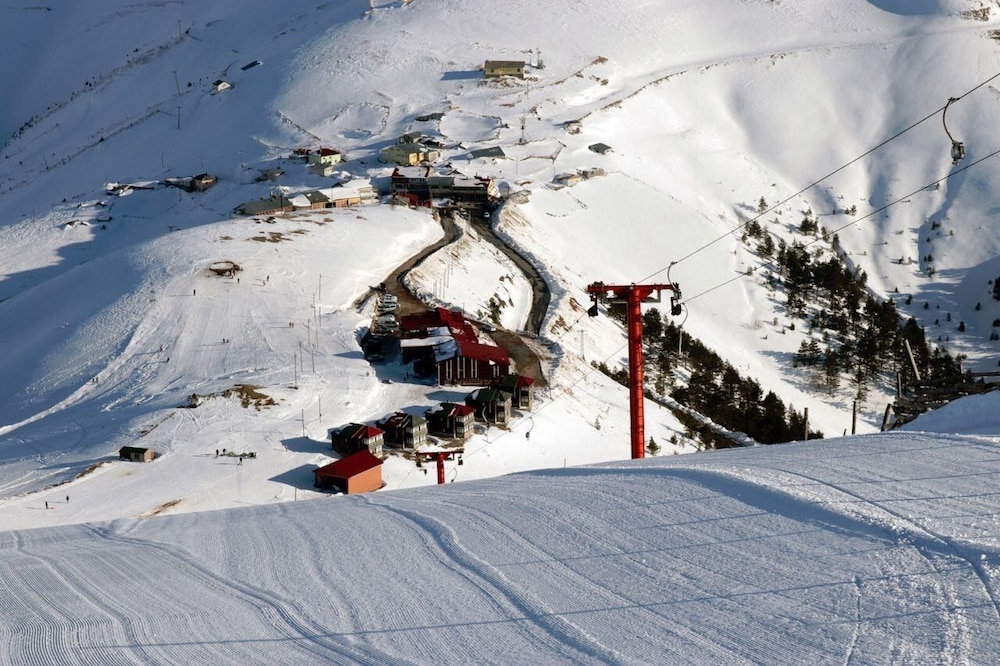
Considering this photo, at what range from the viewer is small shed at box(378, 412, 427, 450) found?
79.2 feet

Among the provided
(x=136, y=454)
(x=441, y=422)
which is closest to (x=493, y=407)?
(x=441, y=422)

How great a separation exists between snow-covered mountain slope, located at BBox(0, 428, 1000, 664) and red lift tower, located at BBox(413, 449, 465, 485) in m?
9.22

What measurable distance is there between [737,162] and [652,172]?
26.5 feet

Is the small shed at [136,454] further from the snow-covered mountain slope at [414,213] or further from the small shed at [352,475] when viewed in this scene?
the small shed at [352,475]

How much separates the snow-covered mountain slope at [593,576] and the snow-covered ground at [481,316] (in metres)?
0.04

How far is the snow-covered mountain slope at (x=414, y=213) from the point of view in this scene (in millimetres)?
26625

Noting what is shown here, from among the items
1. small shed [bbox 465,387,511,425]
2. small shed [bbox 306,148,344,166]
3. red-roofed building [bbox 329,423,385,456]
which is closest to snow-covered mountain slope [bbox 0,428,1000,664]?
red-roofed building [bbox 329,423,385,456]

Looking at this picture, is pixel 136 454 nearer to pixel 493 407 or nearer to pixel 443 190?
pixel 493 407

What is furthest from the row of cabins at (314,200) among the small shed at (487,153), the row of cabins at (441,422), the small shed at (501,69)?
the row of cabins at (441,422)

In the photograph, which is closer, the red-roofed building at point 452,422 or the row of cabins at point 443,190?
the red-roofed building at point 452,422

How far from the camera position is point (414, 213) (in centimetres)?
4666

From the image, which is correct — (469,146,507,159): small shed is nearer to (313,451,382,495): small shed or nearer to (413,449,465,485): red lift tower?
(413,449,465,485): red lift tower

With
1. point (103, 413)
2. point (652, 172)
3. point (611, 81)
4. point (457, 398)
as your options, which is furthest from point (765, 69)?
point (103, 413)

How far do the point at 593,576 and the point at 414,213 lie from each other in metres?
38.9
